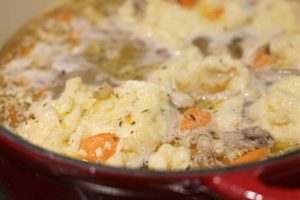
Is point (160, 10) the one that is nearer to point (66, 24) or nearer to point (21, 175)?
point (66, 24)

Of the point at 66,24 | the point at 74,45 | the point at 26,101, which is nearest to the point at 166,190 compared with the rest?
the point at 26,101

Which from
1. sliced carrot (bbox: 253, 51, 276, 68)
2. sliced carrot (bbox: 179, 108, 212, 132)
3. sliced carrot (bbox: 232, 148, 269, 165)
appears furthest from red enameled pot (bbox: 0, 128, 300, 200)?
sliced carrot (bbox: 253, 51, 276, 68)

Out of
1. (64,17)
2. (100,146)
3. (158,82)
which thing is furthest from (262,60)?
(64,17)

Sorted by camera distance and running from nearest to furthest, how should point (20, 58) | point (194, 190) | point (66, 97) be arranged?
1. point (194, 190)
2. point (66, 97)
3. point (20, 58)

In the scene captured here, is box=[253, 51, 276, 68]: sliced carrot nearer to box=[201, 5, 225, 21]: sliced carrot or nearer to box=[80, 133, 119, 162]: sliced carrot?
box=[201, 5, 225, 21]: sliced carrot

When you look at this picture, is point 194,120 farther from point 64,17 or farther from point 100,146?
point 64,17

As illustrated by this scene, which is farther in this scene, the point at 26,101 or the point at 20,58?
the point at 20,58

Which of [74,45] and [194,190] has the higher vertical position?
[194,190]
